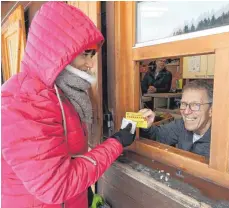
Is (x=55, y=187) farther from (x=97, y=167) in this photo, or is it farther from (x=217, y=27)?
(x=217, y=27)

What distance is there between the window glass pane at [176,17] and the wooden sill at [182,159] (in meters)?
0.53

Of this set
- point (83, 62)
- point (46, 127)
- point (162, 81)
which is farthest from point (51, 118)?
point (162, 81)

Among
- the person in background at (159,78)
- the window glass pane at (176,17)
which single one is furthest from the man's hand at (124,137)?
the person in background at (159,78)

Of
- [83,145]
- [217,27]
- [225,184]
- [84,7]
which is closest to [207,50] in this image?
[217,27]

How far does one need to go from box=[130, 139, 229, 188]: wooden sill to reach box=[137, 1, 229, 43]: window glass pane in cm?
53

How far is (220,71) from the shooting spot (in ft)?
2.52

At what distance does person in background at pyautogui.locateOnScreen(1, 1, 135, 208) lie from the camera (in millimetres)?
659

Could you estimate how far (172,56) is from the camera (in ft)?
3.02

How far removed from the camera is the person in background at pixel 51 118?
66cm

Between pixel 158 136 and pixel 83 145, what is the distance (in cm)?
78

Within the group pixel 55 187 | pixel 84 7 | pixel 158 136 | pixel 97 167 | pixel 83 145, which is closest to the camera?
pixel 55 187

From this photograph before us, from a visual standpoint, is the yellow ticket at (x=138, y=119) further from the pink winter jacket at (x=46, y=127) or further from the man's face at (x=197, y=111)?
the man's face at (x=197, y=111)

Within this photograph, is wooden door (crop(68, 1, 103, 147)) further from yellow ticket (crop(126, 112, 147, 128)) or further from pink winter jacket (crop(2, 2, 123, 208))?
Result: pink winter jacket (crop(2, 2, 123, 208))

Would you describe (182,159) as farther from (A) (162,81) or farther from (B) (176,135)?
(A) (162,81)
